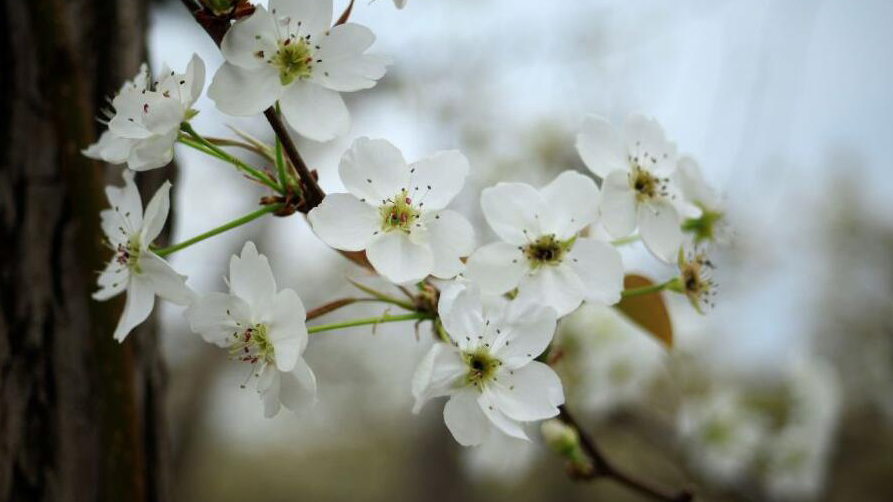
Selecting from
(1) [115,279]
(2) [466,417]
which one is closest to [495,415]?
(2) [466,417]

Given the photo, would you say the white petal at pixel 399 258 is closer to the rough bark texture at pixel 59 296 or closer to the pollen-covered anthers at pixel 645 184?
the pollen-covered anthers at pixel 645 184

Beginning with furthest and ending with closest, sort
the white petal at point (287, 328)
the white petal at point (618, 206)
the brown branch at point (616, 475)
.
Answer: the brown branch at point (616, 475)
the white petal at point (618, 206)
the white petal at point (287, 328)

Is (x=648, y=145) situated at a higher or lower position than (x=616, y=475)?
higher

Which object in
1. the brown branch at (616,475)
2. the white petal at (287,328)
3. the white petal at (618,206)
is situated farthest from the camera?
the brown branch at (616,475)

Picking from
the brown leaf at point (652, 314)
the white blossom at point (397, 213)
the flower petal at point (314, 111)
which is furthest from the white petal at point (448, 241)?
the brown leaf at point (652, 314)

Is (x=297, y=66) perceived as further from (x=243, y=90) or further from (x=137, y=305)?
(x=137, y=305)

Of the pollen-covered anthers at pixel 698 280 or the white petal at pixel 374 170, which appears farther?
the pollen-covered anthers at pixel 698 280
